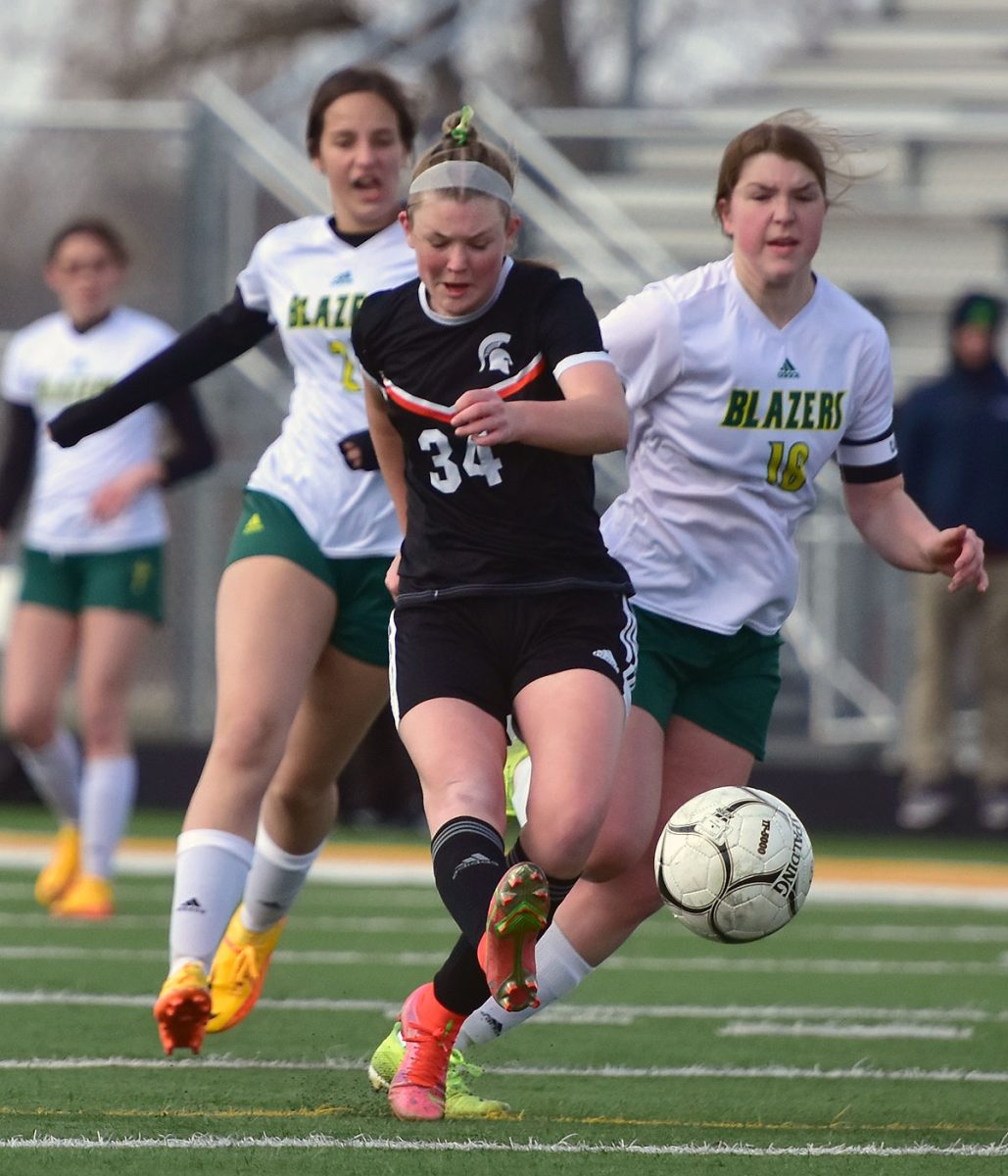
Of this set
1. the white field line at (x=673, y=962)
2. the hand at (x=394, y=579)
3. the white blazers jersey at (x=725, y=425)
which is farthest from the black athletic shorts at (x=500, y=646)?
the white field line at (x=673, y=962)

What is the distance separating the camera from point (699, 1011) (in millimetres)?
6797

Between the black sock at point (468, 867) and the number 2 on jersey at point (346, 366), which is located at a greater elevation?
the number 2 on jersey at point (346, 366)

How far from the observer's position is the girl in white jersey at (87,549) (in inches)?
347

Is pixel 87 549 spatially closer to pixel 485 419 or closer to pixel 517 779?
pixel 517 779

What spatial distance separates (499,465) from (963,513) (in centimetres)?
782

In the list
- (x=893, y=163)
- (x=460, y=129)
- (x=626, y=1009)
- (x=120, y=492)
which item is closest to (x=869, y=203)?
(x=893, y=163)

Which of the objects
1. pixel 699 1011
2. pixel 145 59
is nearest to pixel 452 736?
pixel 699 1011


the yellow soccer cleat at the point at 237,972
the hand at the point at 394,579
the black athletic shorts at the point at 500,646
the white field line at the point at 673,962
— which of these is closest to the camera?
the black athletic shorts at the point at 500,646

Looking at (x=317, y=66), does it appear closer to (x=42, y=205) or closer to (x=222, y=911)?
(x=42, y=205)

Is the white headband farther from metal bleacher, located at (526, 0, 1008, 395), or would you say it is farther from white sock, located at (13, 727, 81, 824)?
metal bleacher, located at (526, 0, 1008, 395)

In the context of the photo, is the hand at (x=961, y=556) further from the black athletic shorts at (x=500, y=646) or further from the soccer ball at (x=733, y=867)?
the black athletic shorts at (x=500, y=646)

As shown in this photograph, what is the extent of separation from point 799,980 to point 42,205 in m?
10.8

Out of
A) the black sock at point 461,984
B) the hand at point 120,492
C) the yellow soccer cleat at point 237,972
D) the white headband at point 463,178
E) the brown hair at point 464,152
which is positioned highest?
the brown hair at point 464,152

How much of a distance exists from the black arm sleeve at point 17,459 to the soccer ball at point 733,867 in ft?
16.2
